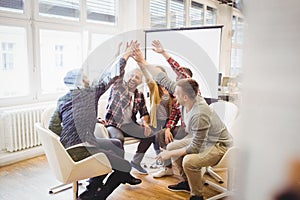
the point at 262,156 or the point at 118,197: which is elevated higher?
the point at 262,156

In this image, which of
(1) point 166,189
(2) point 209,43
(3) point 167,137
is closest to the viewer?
(3) point 167,137

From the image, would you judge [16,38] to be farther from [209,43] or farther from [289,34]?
[289,34]

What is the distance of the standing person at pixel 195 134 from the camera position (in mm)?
2176

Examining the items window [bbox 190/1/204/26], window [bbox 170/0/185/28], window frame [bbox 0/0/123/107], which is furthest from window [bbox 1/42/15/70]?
window [bbox 190/1/204/26]

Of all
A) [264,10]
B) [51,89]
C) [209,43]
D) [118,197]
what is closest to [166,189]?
[118,197]

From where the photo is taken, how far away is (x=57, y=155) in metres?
2.05

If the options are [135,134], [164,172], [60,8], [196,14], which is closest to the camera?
[135,134]

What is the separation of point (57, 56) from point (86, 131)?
7.45ft

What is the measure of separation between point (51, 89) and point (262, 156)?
405cm

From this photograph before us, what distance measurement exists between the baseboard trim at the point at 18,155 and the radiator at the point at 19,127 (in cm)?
5

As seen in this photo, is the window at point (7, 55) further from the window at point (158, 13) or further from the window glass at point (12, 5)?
the window at point (158, 13)

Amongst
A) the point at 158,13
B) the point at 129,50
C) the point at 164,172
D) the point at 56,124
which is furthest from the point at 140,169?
the point at 158,13

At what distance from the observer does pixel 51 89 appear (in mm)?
4094

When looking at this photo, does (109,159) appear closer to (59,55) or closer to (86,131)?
(86,131)
